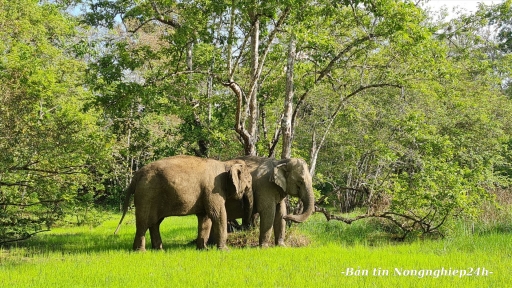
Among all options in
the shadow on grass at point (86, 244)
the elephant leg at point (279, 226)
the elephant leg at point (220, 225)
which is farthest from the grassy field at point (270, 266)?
the elephant leg at point (279, 226)

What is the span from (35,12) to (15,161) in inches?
333

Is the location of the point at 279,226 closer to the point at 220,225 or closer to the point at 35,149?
the point at 220,225

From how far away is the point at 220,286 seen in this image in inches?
A: 276

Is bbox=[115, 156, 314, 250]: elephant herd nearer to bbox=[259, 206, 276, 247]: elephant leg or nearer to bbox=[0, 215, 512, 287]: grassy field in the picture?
bbox=[259, 206, 276, 247]: elephant leg

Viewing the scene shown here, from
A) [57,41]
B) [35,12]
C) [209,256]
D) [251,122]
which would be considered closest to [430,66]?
[251,122]

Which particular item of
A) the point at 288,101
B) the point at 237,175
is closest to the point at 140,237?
the point at 237,175

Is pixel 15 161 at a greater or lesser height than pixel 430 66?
lesser

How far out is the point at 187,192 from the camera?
1083 cm

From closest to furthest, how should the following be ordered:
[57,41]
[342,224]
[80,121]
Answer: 1. [80,121]
2. [342,224]
3. [57,41]

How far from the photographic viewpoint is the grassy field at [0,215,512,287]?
725 centimetres

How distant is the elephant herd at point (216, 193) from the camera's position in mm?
10711

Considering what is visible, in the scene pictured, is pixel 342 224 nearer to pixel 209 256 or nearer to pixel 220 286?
pixel 209 256

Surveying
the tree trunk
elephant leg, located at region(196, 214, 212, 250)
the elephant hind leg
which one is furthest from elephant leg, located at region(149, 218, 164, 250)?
the tree trunk

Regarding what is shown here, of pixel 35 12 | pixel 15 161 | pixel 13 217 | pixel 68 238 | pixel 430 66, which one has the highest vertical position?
pixel 35 12
